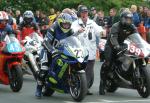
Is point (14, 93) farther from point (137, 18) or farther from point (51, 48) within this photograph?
point (137, 18)

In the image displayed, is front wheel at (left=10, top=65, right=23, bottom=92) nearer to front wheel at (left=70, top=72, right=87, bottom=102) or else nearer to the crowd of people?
the crowd of people

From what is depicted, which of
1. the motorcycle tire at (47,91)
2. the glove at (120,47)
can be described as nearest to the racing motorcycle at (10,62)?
the motorcycle tire at (47,91)

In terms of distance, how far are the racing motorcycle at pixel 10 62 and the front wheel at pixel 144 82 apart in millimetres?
2741

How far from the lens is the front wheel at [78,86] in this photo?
1147 centimetres

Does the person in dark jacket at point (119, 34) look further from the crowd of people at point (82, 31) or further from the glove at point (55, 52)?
the glove at point (55, 52)

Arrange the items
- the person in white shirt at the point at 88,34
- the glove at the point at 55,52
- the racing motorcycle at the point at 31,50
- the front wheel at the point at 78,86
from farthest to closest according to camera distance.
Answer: the racing motorcycle at the point at 31,50
the person in white shirt at the point at 88,34
the glove at the point at 55,52
the front wheel at the point at 78,86

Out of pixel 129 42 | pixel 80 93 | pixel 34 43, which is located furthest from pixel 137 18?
pixel 80 93

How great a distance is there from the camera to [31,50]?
15.4 meters

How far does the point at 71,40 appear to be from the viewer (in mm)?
12086

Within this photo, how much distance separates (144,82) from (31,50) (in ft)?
13.4

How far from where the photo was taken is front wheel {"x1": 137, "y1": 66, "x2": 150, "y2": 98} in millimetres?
12143

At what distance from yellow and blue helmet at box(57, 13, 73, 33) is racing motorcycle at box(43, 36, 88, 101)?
0.22 m

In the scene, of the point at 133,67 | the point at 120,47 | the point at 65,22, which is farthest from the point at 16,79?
the point at 133,67

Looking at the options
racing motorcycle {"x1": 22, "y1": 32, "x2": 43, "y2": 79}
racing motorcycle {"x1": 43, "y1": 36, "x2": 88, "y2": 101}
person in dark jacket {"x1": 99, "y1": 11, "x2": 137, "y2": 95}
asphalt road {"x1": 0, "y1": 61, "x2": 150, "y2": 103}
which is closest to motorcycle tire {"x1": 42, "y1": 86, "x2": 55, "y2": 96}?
asphalt road {"x1": 0, "y1": 61, "x2": 150, "y2": 103}
